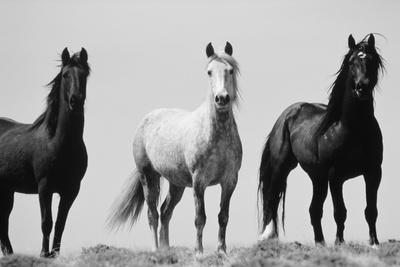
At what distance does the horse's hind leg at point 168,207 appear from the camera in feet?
48.0

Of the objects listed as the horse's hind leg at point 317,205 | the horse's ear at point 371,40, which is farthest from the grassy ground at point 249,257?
the horse's ear at point 371,40

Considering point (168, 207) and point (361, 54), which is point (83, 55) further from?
point (361, 54)

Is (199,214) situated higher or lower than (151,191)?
lower

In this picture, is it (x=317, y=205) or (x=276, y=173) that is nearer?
(x=317, y=205)

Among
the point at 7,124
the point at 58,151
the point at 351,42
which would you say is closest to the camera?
the point at 58,151

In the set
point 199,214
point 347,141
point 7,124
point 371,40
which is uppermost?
point 371,40

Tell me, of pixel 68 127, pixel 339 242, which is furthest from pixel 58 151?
pixel 339 242

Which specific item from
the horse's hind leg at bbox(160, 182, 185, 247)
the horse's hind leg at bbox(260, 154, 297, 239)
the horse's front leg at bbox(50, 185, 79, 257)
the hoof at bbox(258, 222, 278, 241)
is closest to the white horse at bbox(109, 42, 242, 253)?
the horse's hind leg at bbox(160, 182, 185, 247)

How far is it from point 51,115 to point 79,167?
984 millimetres

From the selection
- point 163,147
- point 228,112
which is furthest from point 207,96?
point 163,147

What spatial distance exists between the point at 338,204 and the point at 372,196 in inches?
20.9

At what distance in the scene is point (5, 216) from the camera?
14.9m

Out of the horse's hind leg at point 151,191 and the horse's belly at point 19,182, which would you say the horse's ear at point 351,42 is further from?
the horse's belly at point 19,182

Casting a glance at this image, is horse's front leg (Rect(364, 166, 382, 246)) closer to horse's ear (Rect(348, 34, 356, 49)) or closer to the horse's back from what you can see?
horse's ear (Rect(348, 34, 356, 49))
